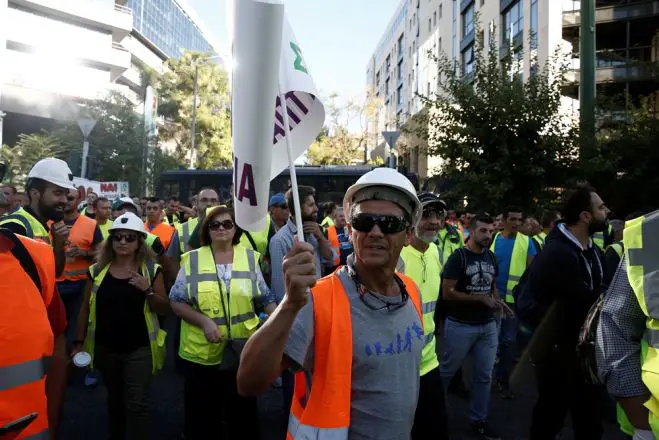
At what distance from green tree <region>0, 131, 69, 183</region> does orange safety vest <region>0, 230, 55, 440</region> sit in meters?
32.4

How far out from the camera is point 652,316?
2.07 meters

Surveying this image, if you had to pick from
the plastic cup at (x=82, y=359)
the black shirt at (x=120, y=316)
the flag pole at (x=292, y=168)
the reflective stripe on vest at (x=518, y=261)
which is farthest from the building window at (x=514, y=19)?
the flag pole at (x=292, y=168)

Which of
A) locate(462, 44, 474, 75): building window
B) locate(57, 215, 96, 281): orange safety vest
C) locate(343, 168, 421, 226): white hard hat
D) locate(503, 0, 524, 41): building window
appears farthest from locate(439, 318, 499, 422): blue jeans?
locate(462, 44, 474, 75): building window

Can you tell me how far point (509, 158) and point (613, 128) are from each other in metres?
2.45

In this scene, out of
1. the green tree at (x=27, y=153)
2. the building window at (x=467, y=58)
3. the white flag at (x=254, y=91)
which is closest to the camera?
the white flag at (x=254, y=91)

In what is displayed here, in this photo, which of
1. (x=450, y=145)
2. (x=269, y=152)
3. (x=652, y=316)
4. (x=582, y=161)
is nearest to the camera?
(x=269, y=152)

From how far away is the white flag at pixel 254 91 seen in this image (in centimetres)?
180

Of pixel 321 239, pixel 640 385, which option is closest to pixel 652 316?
pixel 640 385

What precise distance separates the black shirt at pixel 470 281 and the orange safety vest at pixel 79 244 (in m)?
3.86

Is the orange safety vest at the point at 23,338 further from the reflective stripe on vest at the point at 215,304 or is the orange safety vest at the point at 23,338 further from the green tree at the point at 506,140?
the green tree at the point at 506,140

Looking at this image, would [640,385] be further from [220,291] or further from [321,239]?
[321,239]

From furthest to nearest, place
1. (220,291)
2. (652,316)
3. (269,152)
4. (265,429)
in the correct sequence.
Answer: (265,429), (220,291), (652,316), (269,152)

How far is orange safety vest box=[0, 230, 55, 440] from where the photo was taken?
2092mm

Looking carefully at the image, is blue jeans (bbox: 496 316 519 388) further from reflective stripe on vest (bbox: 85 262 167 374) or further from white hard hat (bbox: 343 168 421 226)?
white hard hat (bbox: 343 168 421 226)
